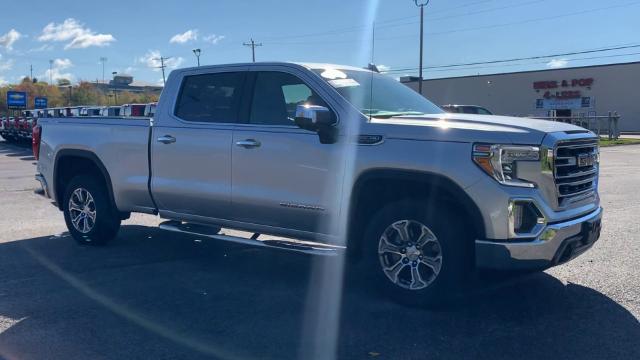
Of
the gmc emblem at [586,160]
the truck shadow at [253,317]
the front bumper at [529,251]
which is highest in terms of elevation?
the gmc emblem at [586,160]

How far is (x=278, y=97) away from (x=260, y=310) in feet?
6.76

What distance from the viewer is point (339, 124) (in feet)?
18.5

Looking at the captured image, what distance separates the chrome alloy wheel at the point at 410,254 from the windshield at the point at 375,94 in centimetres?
109

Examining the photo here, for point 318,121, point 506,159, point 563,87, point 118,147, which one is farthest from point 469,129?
point 563,87

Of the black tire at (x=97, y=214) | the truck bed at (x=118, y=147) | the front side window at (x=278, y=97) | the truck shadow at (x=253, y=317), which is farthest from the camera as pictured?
the black tire at (x=97, y=214)

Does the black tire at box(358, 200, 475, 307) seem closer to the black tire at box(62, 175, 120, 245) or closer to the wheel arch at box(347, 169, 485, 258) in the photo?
the wheel arch at box(347, 169, 485, 258)

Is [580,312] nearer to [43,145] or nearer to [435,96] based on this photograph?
[43,145]

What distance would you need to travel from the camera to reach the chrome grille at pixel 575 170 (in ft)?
16.6

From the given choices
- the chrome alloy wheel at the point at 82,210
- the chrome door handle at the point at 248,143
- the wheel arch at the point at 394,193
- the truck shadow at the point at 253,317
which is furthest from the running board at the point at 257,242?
the chrome alloy wheel at the point at 82,210

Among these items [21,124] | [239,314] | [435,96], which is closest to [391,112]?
[239,314]

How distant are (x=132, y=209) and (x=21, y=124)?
26.9 meters

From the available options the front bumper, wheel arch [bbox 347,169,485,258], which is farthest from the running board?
the front bumper

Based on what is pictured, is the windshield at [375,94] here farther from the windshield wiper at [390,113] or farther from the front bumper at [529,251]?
the front bumper at [529,251]

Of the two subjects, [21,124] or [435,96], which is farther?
[435,96]
